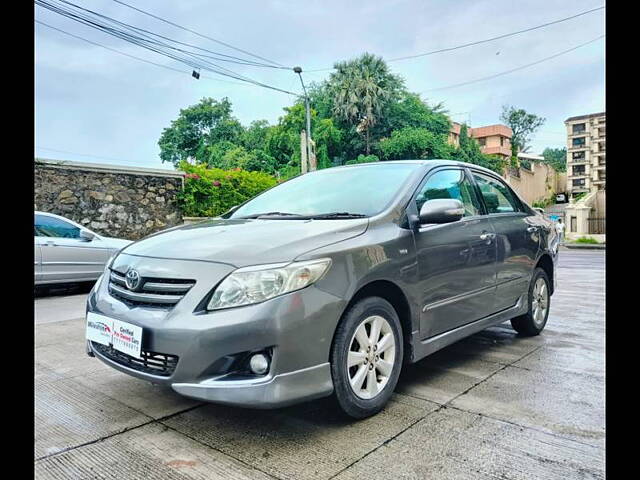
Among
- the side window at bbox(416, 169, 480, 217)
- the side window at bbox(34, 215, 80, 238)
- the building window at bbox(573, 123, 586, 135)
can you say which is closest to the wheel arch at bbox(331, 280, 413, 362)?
the side window at bbox(416, 169, 480, 217)

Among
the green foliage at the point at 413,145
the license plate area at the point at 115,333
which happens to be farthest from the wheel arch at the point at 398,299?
the green foliage at the point at 413,145

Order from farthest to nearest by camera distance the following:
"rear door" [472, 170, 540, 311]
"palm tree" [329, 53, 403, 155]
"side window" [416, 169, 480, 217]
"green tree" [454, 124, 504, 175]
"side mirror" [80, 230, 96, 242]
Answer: "green tree" [454, 124, 504, 175] < "palm tree" [329, 53, 403, 155] < "side mirror" [80, 230, 96, 242] < "rear door" [472, 170, 540, 311] < "side window" [416, 169, 480, 217]

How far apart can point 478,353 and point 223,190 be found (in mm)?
11037

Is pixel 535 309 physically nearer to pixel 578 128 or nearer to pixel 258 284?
pixel 258 284

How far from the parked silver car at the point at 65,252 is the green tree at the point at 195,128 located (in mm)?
43279

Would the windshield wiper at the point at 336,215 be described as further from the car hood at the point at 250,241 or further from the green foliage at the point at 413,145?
the green foliage at the point at 413,145

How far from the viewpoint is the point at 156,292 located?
8.05 feet

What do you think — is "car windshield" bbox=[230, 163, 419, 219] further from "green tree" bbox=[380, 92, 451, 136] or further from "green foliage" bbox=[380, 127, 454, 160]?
"green tree" bbox=[380, 92, 451, 136]

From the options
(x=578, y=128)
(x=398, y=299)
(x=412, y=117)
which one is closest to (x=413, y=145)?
(x=412, y=117)

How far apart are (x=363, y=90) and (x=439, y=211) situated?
1329 inches

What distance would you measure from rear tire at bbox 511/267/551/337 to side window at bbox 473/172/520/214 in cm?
66

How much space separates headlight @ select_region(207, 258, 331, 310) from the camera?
2.28 m

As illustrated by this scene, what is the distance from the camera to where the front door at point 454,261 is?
120 inches

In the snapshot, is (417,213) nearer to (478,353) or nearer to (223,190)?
(478,353)
